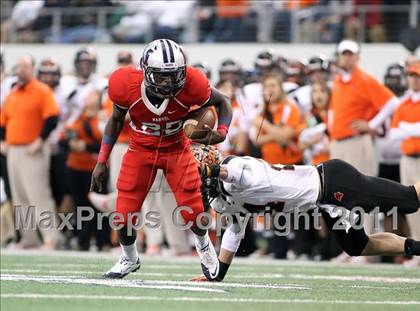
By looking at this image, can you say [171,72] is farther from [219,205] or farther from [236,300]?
[236,300]

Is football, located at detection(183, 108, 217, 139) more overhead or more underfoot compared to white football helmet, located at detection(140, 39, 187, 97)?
more underfoot

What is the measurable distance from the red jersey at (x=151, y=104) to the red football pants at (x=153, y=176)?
8 cm

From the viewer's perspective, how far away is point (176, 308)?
283 inches

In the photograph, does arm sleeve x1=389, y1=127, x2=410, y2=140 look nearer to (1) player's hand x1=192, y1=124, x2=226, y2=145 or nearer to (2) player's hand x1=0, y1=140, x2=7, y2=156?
(1) player's hand x1=192, y1=124, x2=226, y2=145

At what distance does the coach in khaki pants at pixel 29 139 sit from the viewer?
14258 mm

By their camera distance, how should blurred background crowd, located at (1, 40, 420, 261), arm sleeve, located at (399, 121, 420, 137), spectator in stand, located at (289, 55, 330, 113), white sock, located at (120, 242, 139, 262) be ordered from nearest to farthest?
white sock, located at (120, 242, 139, 262)
arm sleeve, located at (399, 121, 420, 137)
blurred background crowd, located at (1, 40, 420, 261)
spectator in stand, located at (289, 55, 330, 113)

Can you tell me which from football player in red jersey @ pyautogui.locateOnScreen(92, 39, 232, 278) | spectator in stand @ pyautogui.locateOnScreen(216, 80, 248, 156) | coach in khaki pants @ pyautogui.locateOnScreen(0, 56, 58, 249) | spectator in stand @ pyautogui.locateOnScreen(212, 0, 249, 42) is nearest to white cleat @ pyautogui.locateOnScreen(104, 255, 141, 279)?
football player in red jersey @ pyautogui.locateOnScreen(92, 39, 232, 278)

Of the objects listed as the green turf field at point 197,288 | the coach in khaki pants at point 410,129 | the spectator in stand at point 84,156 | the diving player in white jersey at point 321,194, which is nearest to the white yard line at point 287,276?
the green turf field at point 197,288

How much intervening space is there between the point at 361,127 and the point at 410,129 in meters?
0.58

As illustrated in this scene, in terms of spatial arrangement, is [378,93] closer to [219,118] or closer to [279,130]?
[279,130]

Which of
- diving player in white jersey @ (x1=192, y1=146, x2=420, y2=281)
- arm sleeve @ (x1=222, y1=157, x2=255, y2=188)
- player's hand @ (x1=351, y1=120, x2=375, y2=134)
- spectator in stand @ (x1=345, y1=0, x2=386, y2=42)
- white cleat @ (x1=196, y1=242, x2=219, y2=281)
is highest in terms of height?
arm sleeve @ (x1=222, y1=157, x2=255, y2=188)

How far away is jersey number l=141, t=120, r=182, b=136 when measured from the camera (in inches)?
356

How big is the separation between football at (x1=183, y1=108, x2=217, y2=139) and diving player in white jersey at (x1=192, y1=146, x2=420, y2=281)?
16 centimetres

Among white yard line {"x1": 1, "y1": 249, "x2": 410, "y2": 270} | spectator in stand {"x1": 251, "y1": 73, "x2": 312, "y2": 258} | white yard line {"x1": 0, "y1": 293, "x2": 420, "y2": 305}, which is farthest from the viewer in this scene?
spectator in stand {"x1": 251, "y1": 73, "x2": 312, "y2": 258}
